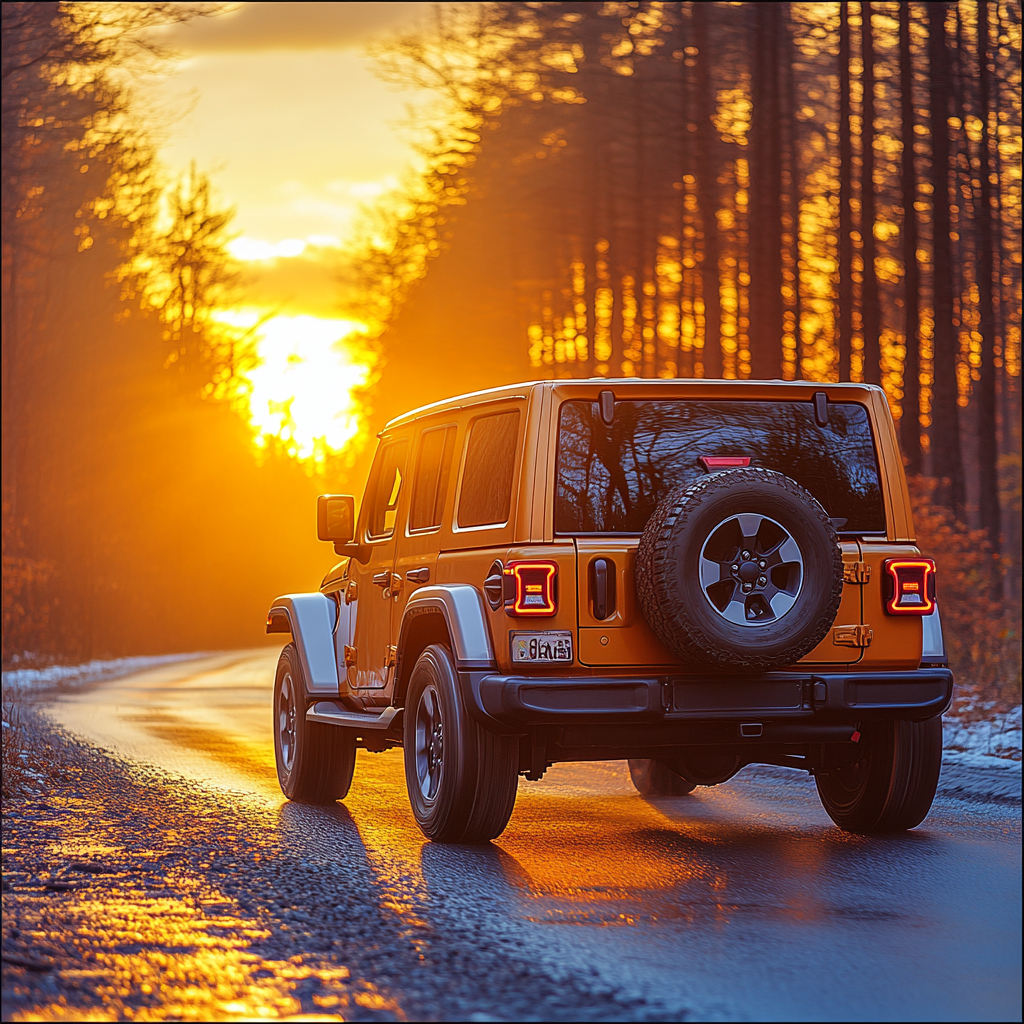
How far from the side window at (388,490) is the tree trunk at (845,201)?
20.5m

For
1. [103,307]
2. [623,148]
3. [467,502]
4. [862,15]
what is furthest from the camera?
[623,148]

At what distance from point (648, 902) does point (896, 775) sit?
7.05 feet

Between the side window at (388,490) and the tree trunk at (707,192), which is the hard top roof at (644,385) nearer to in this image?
the side window at (388,490)

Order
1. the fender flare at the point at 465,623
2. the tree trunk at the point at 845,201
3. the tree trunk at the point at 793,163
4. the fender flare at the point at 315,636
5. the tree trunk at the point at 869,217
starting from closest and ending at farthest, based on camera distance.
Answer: the fender flare at the point at 465,623, the fender flare at the point at 315,636, the tree trunk at the point at 869,217, the tree trunk at the point at 845,201, the tree trunk at the point at 793,163

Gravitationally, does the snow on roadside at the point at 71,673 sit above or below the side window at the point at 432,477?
below

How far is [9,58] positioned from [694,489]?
18385 millimetres

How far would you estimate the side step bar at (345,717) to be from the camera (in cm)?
864

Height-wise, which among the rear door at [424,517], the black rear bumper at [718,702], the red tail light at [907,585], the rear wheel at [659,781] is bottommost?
the rear wheel at [659,781]

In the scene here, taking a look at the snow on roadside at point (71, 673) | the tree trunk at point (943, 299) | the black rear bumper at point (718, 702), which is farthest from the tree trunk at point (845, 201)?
the black rear bumper at point (718, 702)

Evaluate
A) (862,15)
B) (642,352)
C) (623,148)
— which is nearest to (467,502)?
(862,15)

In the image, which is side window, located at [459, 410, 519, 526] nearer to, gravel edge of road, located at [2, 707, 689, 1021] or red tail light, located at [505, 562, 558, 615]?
red tail light, located at [505, 562, 558, 615]

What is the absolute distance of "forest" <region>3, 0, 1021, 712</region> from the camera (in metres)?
27.0

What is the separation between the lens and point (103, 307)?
35938mm

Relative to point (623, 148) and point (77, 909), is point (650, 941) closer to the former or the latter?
point (77, 909)
